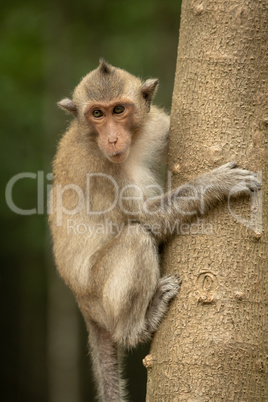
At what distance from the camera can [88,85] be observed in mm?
6051

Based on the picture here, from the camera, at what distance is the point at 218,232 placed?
15.1ft

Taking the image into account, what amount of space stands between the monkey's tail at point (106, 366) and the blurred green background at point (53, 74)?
649 cm

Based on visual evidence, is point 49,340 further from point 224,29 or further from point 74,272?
point 224,29

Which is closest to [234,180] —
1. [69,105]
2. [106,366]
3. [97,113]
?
[97,113]

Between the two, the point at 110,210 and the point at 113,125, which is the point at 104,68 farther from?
the point at 110,210

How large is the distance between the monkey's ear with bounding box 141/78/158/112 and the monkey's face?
0.97ft

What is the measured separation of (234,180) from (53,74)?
353 inches

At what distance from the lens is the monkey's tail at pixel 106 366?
604 cm

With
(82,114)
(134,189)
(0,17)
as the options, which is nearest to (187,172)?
(134,189)

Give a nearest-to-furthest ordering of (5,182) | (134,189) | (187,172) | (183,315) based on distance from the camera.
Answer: (183,315) < (187,172) < (134,189) < (5,182)

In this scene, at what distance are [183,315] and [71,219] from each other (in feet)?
6.70

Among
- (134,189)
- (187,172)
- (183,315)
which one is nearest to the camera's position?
(183,315)

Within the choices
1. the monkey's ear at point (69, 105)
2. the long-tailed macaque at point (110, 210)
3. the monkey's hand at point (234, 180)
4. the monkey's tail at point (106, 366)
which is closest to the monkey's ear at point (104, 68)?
the long-tailed macaque at point (110, 210)

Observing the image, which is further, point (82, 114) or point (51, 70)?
point (51, 70)
